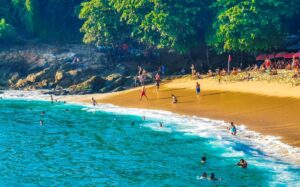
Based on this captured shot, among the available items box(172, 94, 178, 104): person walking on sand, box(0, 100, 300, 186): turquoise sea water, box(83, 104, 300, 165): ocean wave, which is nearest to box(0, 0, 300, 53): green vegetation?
box(172, 94, 178, 104): person walking on sand

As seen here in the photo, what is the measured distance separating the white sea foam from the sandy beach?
0.91 meters

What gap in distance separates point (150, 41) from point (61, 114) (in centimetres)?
1687

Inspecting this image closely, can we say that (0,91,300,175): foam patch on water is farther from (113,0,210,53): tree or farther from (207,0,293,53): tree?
(207,0,293,53): tree

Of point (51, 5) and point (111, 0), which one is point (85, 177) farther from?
point (51, 5)

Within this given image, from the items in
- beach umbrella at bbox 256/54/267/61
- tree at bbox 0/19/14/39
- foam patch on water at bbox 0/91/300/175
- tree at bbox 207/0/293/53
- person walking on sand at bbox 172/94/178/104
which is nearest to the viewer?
foam patch on water at bbox 0/91/300/175

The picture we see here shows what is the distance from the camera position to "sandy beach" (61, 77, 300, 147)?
39906 mm

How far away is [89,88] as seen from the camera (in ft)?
207

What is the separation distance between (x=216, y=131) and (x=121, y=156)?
8867 mm

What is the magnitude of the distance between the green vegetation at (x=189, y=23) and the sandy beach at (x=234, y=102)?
5345mm

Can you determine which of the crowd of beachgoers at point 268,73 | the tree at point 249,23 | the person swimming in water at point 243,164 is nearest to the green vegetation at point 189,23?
the tree at point 249,23

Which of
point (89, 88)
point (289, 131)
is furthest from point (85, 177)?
point (89, 88)

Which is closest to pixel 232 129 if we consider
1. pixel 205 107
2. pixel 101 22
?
pixel 205 107

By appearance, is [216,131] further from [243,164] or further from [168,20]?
[168,20]

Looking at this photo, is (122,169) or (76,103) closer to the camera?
(122,169)
